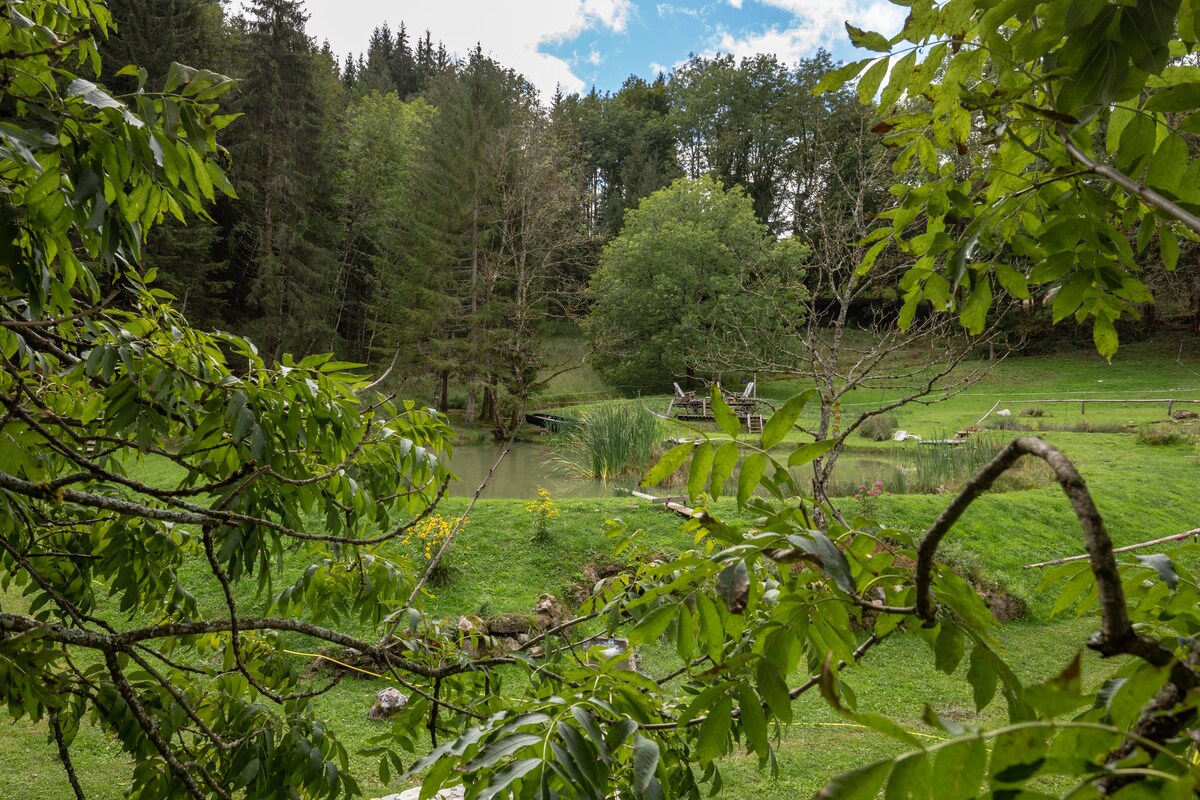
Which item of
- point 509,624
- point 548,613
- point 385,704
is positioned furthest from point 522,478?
point 385,704

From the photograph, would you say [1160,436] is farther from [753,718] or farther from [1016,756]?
[1016,756]

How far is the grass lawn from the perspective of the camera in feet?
14.0

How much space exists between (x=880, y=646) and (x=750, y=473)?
6448mm

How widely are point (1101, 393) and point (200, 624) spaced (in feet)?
89.4

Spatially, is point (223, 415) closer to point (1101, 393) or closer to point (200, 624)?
point (200, 624)

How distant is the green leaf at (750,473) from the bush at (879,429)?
17.4 meters

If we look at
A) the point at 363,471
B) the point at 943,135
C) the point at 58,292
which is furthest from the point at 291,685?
the point at 943,135

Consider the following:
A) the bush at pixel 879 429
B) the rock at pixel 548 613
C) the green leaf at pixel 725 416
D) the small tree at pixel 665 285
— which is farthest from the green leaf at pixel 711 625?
the small tree at pixel 665 285

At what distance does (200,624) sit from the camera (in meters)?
1.38

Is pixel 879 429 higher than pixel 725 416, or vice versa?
pixel 725 416

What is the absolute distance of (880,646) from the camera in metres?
6.45

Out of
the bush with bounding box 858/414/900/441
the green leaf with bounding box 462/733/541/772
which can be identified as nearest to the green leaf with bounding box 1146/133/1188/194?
the green leaf with bounding box 462/733/541/772

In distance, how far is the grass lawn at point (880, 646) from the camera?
4.28m

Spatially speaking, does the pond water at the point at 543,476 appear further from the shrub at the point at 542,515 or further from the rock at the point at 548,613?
the rock at the point at 548,613
